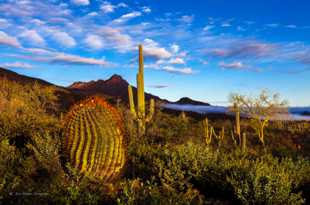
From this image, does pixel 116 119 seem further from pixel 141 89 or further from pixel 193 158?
pixel 141 89

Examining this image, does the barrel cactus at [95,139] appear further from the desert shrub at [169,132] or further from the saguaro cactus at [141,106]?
the desert shrub at [169,132]

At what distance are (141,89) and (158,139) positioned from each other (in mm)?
2344

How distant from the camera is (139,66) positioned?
49.3 feet

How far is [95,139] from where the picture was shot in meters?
5.71

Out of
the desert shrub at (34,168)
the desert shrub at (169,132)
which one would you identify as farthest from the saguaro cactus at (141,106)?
the desert shrub at (34,168)

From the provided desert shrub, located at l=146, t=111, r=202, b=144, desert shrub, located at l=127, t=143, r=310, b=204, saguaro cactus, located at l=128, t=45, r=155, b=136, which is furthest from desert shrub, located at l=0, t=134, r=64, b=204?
desert shrub, located at l=146, t=111, r=202, b=144

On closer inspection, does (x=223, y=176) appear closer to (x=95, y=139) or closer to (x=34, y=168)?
(x=95, y=139)

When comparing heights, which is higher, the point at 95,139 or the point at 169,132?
the point at 95,139

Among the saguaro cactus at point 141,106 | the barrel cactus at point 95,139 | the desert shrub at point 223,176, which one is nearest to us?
the desert shrub at point 223,176

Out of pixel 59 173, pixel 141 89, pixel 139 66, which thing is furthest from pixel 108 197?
pixel 139 66

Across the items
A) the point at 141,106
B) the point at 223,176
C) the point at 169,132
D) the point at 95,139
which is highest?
the point at 141,106

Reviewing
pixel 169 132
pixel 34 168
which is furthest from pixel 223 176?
pixel 169 132

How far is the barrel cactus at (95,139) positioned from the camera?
572 centimetres

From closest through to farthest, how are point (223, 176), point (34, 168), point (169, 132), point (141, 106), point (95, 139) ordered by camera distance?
1. point (95, 139)
2. point (223, 176)
3. point (34, 168)
4. point (141, 106)
5. point (169, 132)
